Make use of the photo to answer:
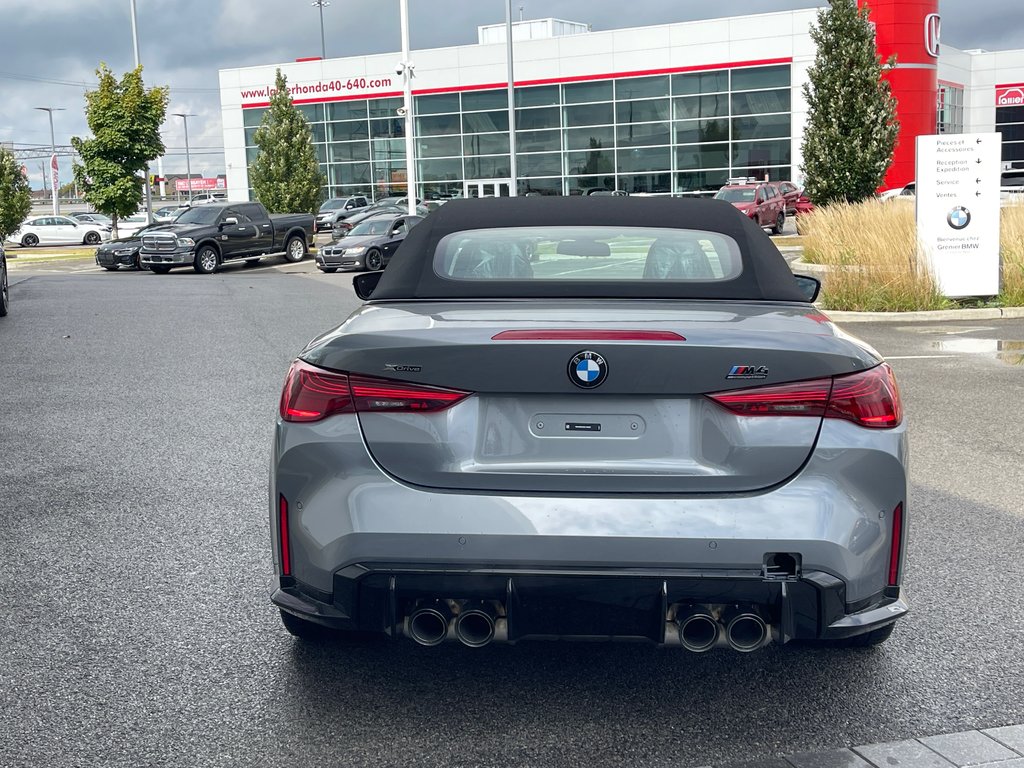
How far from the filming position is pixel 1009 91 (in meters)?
73.1

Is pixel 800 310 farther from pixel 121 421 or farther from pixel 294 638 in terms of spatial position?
pixel 121 421

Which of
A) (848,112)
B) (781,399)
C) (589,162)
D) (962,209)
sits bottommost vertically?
(781,399)

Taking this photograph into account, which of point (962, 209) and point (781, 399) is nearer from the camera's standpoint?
point (781, 399)

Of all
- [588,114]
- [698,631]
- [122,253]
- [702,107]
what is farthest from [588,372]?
[588,114]

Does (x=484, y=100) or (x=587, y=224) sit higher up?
(x=484, y=100)

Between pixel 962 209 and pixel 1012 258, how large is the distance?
1513 mm

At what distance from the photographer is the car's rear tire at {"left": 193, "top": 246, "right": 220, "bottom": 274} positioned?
104 ft

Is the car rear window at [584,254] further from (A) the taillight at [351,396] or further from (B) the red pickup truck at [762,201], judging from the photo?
(B) the red pickup truck at [762,201]

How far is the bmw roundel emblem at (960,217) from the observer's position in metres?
16.1

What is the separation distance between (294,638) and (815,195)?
2627 centimetres

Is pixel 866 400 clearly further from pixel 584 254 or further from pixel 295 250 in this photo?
pixel 295 250

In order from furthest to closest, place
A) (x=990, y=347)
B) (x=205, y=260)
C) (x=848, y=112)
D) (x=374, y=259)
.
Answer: (x=205, y=260) < (x=374, y=259) < (x=848, y=112) < (x=990, y=347)

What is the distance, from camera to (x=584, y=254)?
4750mm

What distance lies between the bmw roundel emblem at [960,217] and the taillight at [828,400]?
45.5 feet
